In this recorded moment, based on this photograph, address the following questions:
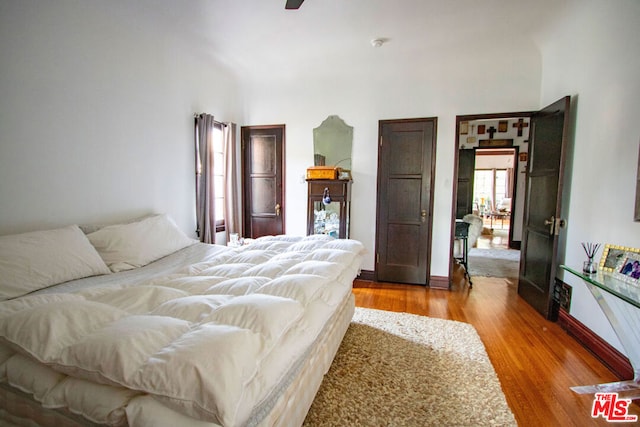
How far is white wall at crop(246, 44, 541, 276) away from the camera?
3361 millimetres

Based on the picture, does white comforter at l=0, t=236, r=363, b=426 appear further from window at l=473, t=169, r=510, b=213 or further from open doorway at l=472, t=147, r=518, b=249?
window at l=473, t=169, r=510, b=213

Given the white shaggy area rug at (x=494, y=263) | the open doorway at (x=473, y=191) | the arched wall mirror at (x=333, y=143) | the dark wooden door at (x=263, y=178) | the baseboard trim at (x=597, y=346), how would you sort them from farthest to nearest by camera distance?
the open doorway at (x=473, y=191)
the white shaggy area rug at (x=494, y=263)
the dark wooden door at (x=263, y=178)
the arched wall mirror at (x=333, y=143)
the baseboard trim at (x=597, y=346)

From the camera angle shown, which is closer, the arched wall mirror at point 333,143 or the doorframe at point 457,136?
the doorframe at point 457,136

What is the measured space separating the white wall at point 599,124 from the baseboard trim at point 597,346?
0.21 feet

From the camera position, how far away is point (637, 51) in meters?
1.99

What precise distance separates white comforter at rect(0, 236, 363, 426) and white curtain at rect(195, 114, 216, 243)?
85.1 inches

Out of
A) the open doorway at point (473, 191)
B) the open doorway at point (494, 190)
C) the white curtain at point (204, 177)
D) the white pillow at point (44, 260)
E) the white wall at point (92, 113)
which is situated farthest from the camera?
the open doorway at point (494, 190)

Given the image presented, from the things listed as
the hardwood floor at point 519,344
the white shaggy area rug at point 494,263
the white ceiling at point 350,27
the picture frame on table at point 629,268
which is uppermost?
the white ceiling at point 350,27

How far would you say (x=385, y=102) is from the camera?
3764 millimetres

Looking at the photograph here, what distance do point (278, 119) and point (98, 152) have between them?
241cm

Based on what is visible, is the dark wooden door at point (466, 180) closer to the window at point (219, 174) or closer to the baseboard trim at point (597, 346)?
the baseboard trim at point (597, 346)

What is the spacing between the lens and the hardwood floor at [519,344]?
1680 mm

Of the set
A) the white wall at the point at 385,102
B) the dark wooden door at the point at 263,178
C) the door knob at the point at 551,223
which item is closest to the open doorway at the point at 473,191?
the white wall at the point at 385,102

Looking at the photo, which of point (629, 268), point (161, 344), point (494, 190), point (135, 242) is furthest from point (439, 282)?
point (494, 190)
